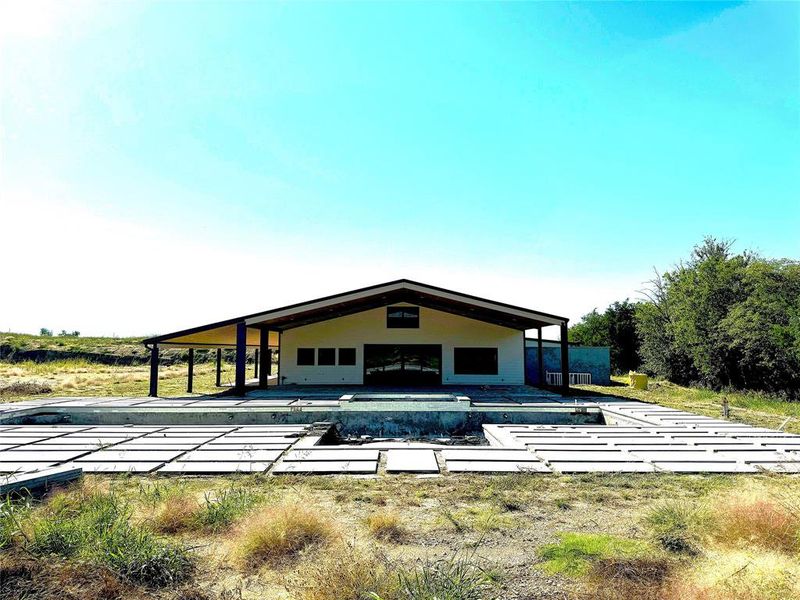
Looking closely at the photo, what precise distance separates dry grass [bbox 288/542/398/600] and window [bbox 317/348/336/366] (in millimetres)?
17502

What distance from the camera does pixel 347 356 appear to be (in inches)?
820

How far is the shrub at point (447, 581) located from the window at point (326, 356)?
17.8 metres

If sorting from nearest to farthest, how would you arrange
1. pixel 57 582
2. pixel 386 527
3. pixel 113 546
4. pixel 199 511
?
pixel 57 582
pixel 113 546
pixel 386 527
pixel 199 511

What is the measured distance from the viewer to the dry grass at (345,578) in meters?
2.83

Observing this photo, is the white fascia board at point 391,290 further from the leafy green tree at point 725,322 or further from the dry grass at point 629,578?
the dry grass at point 629,578

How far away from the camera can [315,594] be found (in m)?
2.85

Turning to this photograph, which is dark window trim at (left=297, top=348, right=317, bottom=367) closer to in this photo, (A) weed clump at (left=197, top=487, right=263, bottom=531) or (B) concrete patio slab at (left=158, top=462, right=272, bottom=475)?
(B) concrete patio slab at (left=158, top=462, right=272, bottom=475)

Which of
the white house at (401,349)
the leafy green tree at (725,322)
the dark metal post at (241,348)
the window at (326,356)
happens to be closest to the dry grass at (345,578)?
the dark metal post at (241,348)

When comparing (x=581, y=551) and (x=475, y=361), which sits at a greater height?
(x=475, y=361)

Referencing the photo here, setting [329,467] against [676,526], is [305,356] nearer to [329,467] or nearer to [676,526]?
[329,467]

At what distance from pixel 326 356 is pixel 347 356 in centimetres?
92

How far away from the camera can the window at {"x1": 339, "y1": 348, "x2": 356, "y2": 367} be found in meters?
20.8

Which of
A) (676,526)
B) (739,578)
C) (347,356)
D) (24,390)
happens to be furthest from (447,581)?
(24,390)

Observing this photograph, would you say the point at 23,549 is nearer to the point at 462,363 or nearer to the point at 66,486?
the point at 66,486
